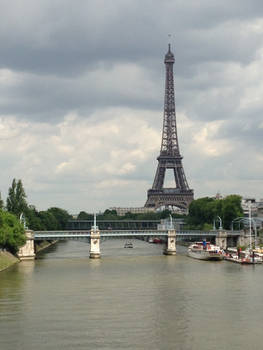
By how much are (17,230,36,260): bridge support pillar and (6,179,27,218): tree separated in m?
15.4

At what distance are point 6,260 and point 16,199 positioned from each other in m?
36.1

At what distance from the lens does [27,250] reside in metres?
112

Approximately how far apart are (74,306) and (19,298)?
24.9 ft

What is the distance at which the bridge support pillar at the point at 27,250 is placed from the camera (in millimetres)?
109875

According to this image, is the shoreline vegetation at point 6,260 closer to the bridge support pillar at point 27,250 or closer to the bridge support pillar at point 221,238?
the bridge support pillar at point 27,250

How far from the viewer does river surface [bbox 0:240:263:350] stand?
42.2 metres

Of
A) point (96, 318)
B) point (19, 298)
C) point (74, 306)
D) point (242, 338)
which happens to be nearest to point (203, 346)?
point (242, 338)

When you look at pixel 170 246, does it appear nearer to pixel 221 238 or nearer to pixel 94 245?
pixel 94 245

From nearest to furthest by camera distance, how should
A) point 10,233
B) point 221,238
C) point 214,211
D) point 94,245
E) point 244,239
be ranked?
point 10,233 → point 94,245 → point 221,238 → point 244,239 → point 214,211

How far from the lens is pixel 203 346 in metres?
40.6

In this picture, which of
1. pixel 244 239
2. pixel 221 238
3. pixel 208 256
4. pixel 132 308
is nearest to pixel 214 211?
pixel 244 239

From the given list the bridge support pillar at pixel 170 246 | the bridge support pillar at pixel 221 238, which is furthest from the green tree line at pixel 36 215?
the bridge support pillar at pixel 170 246

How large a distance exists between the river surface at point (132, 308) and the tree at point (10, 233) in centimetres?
759

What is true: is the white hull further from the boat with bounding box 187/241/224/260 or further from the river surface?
the river surface
